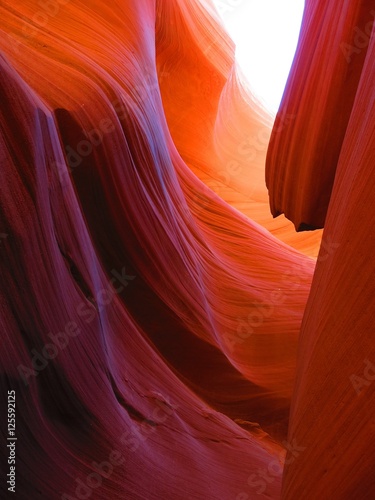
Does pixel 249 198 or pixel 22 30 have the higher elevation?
pixel 22 30

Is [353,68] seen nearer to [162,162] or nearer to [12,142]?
[162,162]

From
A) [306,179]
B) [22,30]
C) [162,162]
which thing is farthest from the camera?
[162,162]

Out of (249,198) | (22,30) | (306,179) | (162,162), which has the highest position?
(22,30)

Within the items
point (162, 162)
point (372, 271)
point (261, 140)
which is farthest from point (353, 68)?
point (261, 140)

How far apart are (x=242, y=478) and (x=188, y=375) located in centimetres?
101

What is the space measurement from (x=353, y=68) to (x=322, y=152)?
491 mm

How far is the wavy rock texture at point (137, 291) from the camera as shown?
206 cm

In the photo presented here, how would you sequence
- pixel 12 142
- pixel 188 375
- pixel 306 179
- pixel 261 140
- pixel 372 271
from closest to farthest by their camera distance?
pixel 372 271 → pixel 12 142 → pixel 306 179 → pixel 188 375 → pixel 261 140

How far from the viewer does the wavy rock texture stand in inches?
81.3

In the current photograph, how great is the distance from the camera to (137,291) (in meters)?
3.52

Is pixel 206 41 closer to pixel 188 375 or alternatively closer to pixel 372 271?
pixel 188 375

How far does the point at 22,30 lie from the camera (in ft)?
10.6

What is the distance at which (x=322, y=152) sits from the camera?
11.1 ft

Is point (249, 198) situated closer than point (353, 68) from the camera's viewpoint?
No
